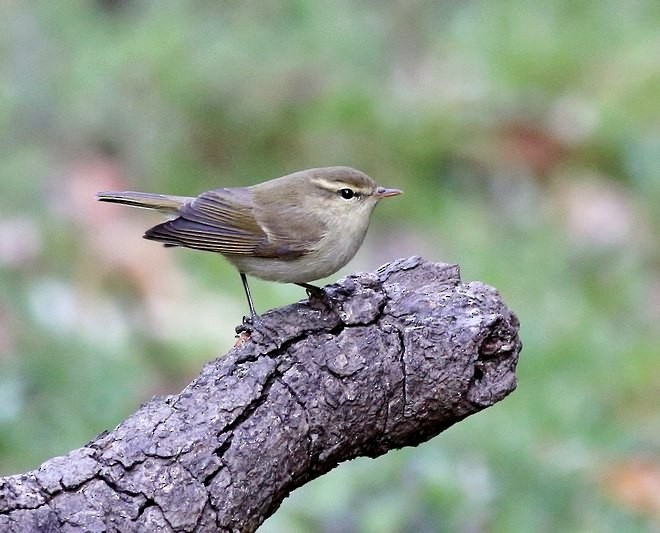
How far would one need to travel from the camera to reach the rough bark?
2.84m

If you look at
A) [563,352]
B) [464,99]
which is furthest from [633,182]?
[563,352]

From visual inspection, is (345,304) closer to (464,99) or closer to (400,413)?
(400,413)

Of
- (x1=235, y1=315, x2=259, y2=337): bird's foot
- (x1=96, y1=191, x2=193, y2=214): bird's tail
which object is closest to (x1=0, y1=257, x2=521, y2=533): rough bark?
(x1=235, y1=315, x2=259, y2=337): bird's foot

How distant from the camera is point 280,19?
10.4 meters

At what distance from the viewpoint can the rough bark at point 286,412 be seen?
2836 millimetres

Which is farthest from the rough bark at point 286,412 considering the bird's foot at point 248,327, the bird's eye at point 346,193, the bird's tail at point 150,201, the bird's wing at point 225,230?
the bird's tail at point 150,201

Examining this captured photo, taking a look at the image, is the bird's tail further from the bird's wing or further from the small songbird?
the bird's wing

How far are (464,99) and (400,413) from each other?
21.8 ft

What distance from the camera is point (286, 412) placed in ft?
10.1

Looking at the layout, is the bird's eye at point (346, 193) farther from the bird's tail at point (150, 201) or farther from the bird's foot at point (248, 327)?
the bird's foot at point (248, 327)

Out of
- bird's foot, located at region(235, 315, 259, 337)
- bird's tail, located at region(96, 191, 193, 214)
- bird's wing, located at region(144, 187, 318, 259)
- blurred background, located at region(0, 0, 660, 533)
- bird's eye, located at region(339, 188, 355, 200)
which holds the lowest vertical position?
bird's foot, located at region(235, 315, 259, 337)

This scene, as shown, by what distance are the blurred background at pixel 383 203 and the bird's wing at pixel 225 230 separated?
1.10 m

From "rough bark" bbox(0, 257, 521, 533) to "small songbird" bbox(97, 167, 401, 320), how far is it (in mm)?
978

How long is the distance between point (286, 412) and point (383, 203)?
5.68 meters
